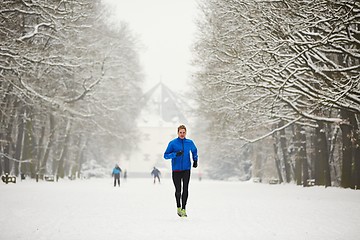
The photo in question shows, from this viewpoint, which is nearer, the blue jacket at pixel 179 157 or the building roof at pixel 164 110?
the blue jacket at pixel 179 157

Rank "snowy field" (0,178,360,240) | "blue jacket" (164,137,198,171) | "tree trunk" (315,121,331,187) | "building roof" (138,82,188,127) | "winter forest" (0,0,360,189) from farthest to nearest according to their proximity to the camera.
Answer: "building roof" (138,82,188,127), "tree trunk" (315,121,331,187), "winter forest" (0,0,360,189), "blue jacket" (164,137,198,171), "snowy field" (0,178,360,240)

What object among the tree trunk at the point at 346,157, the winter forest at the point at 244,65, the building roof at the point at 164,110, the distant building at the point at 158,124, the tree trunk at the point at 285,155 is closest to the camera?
the winter forest at the point at 244,65

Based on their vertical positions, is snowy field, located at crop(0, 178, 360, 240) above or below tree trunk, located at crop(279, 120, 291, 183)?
below

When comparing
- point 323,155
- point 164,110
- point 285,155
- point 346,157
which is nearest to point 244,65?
point 346,157

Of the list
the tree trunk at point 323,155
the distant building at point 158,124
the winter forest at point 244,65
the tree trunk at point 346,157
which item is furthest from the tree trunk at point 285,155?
the distant building at point 158,124

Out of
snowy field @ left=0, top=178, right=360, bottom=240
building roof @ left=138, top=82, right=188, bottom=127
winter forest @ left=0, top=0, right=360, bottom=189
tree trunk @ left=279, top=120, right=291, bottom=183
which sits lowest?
snowy field @ left=0, top=178, right=360, bottom=240

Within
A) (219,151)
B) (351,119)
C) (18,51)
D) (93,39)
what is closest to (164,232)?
(18,51)

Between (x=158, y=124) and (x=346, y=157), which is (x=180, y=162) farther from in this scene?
(x=158, y=124)

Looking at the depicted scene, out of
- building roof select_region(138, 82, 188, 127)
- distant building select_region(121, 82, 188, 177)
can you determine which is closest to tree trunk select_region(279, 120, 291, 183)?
distant building select_region(121, 82, 188, 177)

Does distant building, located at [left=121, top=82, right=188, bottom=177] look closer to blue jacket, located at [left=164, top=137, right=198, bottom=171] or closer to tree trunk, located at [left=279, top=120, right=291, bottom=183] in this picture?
tree trunk, located at [left=279, top=120, right=291, bottom=183]

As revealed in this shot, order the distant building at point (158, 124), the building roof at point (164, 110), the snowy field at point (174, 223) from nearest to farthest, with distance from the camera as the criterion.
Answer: the snowy field at point (174, 223) < the building roof at point (164, 110) < the distant building at point (158, 124)

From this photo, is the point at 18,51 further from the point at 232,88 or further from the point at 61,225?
the point at 61,225

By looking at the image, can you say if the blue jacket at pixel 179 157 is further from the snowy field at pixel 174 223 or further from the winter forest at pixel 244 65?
the winter forest at pixel 244 65

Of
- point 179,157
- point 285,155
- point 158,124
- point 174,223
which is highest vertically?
point 158,124
